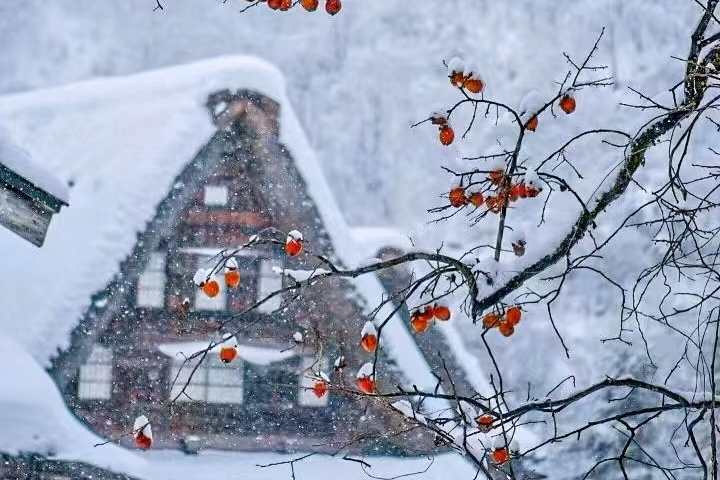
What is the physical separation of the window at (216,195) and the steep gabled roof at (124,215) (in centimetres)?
16

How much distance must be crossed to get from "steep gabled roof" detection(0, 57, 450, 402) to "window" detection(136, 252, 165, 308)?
12 centimetres

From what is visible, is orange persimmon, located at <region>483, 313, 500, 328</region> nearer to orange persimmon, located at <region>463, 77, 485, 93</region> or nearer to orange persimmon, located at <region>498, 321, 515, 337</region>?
orange persimmon, located at <region>498, 321, 515, 337</region>

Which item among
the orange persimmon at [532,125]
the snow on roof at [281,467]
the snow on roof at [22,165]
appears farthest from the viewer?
the snow on roof at [281,467]

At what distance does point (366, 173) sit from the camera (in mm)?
10602

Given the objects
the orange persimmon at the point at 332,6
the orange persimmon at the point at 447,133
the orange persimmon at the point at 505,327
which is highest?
the orange persimmon at the point at 332,6

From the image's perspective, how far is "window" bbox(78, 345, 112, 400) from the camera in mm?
4680

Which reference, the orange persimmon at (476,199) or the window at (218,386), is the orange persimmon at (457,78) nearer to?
the orange persimmon at (476,199)

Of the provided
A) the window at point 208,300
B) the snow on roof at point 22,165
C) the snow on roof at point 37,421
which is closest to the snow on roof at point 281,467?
the snow on roof at point 37,421

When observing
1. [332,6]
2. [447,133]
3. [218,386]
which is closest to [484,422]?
[447,133]

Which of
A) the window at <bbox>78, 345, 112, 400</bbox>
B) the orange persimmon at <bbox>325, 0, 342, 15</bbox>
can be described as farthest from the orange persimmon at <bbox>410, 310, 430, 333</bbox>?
the window at <bbox>78, 345, 112, 400</bbox>

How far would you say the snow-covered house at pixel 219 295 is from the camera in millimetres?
4605

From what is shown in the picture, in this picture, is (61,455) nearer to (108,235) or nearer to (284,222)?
(108,235)

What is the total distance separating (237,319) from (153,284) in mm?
519

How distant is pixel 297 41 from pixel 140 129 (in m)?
6.60
